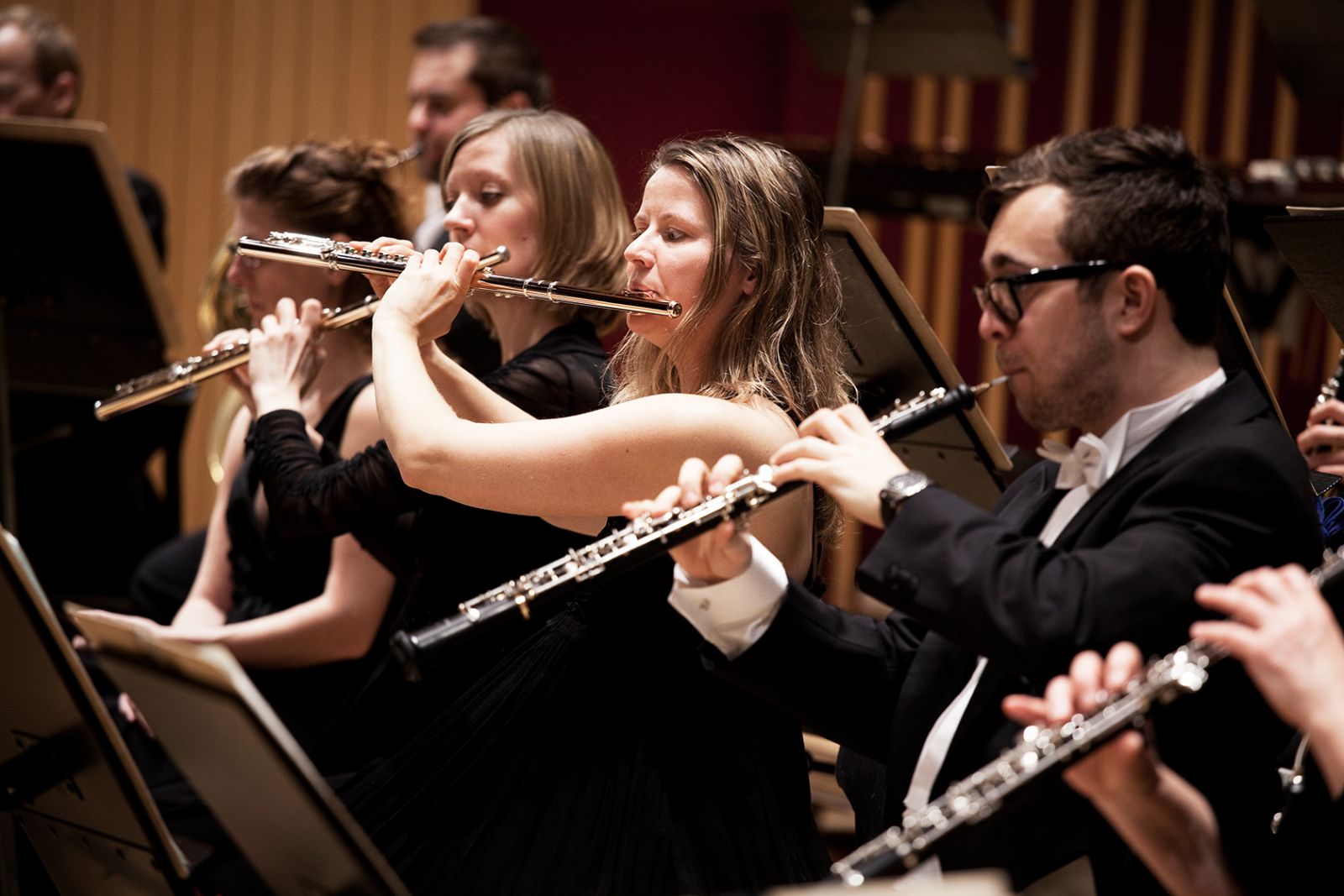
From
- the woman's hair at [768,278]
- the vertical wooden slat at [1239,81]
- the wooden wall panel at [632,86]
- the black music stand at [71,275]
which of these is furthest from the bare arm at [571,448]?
the vertical wooden slat at [1239,81]

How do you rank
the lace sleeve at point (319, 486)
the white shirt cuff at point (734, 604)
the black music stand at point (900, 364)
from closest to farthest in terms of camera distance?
the white shirt cuff at point (734, 604), the black music stand at point (900, 364), the lace sleeve at point (319, 486)

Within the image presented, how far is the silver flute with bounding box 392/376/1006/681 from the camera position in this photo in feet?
4.74

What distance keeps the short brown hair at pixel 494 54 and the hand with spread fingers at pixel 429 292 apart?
1914 millimetres

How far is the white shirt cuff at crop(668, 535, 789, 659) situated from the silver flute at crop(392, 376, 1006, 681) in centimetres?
8

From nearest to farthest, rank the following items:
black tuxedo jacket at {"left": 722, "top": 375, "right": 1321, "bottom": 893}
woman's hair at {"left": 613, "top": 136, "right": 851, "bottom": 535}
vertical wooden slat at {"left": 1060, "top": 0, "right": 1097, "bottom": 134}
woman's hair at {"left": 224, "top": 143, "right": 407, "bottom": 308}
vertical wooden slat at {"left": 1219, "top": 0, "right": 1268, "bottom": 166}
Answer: black tuxedo jacket at {"left": 722, "top": 375, "right": 1321, "bottom": 893}
woman's hair at {"left": 613, "top": 136, "right": 851, "bottom": 535}
woman's hair at {"left": 224, "top": 143, "right": 407, "bottom": 308}
vertical wooden slat at {"left": 1219, "top": 0, "right": 1268, "bottom": 166}
vertical wooden slat at {"left": 1060, "top": 0, "right": 1097, "bottom": 134}

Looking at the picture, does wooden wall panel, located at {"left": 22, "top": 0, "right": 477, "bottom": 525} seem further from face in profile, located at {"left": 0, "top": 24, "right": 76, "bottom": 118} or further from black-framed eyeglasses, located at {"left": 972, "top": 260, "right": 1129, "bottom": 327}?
black-framed eyeglasses, located at {"left": 972, "top": 260, "right": 1129, "bottom": 327}

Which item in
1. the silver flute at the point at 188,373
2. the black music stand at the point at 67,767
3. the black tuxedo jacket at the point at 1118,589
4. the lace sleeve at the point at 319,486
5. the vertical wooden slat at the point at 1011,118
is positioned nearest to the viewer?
the black tuxedo jacket at the point at 1118,589

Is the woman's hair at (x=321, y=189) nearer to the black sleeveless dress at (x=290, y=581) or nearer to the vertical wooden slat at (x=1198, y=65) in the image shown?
the black sleeveless dress at (x=290, y=581)

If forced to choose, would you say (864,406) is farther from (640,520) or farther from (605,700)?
(640,520)

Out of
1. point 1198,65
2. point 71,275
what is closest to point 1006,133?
point 1198,65

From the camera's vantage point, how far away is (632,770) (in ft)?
5.83

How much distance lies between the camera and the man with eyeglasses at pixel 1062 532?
4.34 ft

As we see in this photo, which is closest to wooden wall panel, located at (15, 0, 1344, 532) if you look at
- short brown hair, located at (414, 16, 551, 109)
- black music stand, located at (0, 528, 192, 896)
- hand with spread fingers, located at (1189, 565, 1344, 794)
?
short brown hair, located at (414, 16, 551, 109)

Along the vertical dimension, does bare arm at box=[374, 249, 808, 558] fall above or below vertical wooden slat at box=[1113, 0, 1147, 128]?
below
